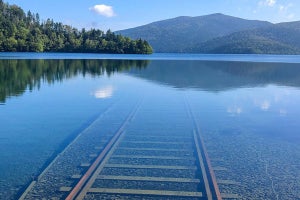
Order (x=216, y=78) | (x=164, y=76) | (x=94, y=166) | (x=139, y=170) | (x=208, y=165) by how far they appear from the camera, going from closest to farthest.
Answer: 1. (x=139, y=170)
2. (x=94, y=166)
3. (x=208, y=165)
4. (x=216, y=78)
5. (x=164, y=76)

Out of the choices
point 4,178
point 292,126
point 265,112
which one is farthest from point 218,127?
point 4,178

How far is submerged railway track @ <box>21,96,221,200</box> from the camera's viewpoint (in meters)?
12.8

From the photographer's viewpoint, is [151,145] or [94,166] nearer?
[94,166]

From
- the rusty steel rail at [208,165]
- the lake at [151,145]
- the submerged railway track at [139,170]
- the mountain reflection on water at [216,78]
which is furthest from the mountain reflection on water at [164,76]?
the rusty steel rail at [208,165]

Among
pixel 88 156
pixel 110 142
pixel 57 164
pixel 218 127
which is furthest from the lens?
pixel 218 127

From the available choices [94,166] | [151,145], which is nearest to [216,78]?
[151,145]

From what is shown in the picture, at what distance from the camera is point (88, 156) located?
17188mm

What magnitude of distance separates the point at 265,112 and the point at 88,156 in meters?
21.7

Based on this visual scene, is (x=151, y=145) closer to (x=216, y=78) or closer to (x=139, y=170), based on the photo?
(x=139, y=170)

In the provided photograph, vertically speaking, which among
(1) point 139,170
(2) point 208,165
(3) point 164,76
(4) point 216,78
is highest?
(4) point 216,78

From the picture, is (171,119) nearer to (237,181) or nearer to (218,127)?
(218,127)

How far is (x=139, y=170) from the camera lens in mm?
15141

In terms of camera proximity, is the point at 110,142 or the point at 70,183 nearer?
the point at 70,183

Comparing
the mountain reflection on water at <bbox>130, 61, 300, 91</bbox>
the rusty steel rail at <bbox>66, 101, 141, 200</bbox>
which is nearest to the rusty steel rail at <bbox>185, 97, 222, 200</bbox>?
the rusty steel rail at <bbox>66, 101, 141, 200</bbox>
